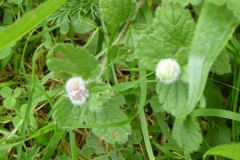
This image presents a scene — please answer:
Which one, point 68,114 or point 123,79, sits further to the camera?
point 123,79

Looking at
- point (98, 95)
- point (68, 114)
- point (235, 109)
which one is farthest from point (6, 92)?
point (235, 109)

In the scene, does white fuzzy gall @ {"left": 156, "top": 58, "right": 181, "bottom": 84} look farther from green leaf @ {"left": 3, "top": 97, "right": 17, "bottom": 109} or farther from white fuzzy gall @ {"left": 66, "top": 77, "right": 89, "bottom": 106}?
green leaf @ {"left": 3, "top": 97, "right": 17, "bottom": 109}

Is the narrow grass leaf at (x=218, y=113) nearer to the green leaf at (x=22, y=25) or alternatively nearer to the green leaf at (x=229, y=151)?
the green leaf at (x=229, y=151)

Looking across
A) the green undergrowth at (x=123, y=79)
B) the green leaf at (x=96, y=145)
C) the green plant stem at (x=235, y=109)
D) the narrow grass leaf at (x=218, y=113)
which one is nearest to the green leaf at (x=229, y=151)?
the green undergrowth at (x=123, y=79)

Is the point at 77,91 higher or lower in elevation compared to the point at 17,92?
higher

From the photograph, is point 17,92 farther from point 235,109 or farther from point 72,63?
point 235,109

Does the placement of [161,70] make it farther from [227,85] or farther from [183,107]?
[227,85]

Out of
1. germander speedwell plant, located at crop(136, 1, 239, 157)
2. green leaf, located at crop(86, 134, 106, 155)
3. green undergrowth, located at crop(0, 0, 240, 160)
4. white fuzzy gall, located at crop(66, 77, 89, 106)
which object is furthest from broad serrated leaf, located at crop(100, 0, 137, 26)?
green leaf, located at crop(86, 134, 106, 155)

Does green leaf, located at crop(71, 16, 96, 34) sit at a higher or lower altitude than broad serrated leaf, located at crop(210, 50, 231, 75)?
lower
